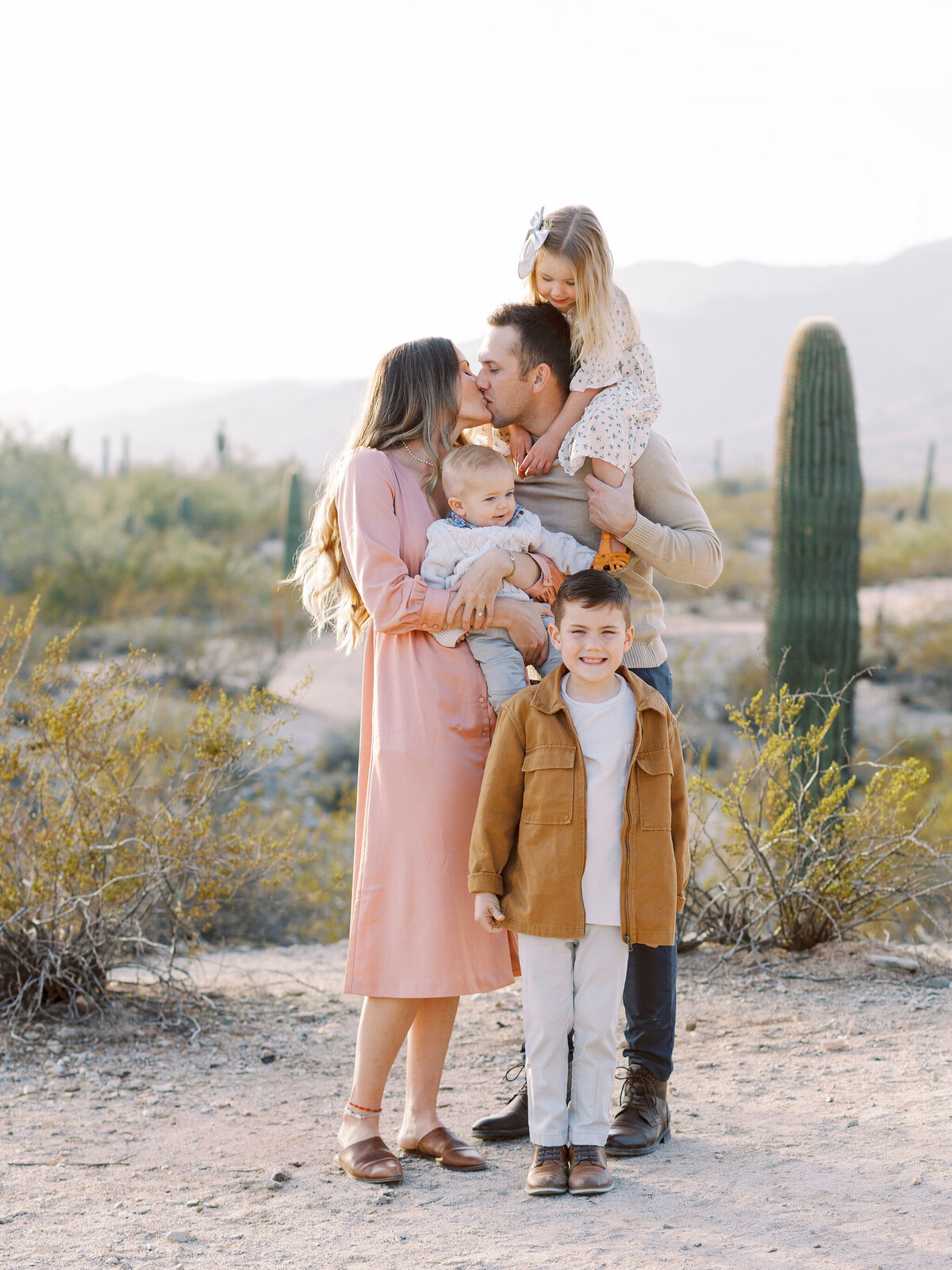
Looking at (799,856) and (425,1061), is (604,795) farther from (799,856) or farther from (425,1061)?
(799,856)

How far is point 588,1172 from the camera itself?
309 centimetres

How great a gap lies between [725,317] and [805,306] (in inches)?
285

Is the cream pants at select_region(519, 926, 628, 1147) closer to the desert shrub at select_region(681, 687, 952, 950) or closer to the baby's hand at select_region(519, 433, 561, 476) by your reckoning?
the baby's hand at select_region(519, 433, 561, 476)

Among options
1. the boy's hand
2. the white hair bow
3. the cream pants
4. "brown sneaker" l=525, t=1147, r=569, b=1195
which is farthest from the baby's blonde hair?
"brown sneaker" l=525, t=1147, r=569, b=1195

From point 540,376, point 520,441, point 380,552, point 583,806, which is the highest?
point 540,376

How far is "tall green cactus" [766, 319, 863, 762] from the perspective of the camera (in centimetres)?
894

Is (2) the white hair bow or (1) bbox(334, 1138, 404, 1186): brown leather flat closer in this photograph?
(1) bbox(334, 1138, 404, 1186): brown leather flat

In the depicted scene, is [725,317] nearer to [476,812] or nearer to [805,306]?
[805,306]

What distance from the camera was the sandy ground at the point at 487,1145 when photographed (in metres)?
2.88

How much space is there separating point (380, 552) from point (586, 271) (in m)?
0.97

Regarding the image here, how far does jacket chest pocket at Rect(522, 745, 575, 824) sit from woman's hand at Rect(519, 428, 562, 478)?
81 cm

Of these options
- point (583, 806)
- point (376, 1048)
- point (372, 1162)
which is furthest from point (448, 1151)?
point (583, 806)

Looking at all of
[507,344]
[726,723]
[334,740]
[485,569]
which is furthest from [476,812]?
[726,723]

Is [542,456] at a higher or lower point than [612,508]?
higher
